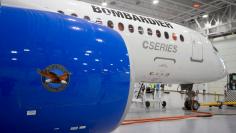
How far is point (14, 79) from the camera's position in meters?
1.65

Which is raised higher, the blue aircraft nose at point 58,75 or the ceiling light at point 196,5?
the ceiling light at point 196,5

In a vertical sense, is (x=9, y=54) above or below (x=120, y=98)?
above

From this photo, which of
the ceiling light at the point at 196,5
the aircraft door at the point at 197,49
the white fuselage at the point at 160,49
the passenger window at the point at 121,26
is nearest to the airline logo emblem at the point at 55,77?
the white fuselage at the point at 160,49

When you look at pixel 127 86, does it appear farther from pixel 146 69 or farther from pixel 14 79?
pixel 146 69

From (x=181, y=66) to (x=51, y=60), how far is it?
21.8 feet

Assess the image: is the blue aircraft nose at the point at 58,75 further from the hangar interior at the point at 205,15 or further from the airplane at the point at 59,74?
the hangar interior at the point at 205,15

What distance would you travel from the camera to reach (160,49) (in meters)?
7.29

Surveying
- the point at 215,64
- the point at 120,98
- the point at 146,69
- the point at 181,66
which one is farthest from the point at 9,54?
the point at 215,64

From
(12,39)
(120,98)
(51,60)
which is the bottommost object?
(120,98)

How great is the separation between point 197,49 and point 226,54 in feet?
60.0

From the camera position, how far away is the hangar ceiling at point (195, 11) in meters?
20.6

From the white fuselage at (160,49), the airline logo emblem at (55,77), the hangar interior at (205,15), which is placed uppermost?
the hangar interior at (205,15)

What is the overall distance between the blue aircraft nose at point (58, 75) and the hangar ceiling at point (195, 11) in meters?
18.7

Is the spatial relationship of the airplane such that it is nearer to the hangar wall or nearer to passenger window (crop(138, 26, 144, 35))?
passenger window (crop(138, 26, 144, 35))
